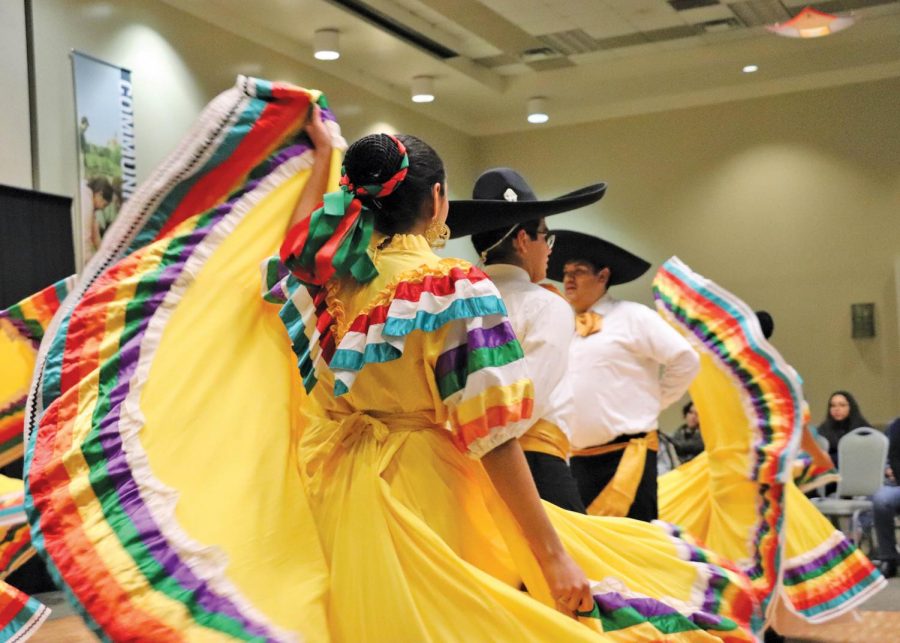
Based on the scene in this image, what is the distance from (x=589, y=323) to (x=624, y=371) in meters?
0.24

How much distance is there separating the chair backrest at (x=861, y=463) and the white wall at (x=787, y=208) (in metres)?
2.87

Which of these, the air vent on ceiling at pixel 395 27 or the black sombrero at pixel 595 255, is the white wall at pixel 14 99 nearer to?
the air vent on ceiling at pixel 395 27

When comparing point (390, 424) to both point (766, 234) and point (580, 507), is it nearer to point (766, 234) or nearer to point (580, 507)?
point (580, 507)

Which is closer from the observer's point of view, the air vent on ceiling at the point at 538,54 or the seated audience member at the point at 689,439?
the seated audience member at the point at 689,439

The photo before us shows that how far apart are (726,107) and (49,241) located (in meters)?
6.85

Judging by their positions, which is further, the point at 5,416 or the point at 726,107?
the point at 726,107

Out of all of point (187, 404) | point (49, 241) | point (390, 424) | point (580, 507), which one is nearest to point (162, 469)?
point (187, 404)

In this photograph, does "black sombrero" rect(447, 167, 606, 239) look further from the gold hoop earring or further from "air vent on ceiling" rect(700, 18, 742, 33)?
"air vent on ceiling" rect(700, 18, 742, 33)

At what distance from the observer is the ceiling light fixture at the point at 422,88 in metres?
10.4

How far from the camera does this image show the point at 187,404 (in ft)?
6.84

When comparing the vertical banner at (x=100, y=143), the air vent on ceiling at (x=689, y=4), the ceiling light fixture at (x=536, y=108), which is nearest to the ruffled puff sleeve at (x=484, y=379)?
the vertical banner at (x=100, y=143)

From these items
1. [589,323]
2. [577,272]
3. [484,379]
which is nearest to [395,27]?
[577,272]

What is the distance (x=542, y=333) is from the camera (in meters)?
2.96

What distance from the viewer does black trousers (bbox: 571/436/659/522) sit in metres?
3.94
